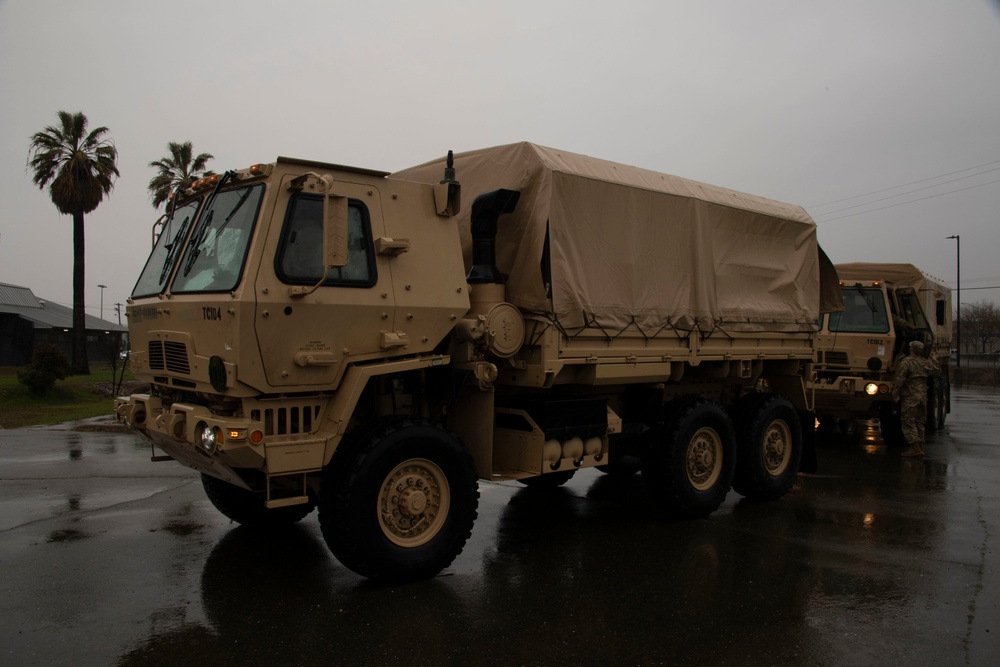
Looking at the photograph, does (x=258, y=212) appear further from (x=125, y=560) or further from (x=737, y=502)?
(x=737, y=502)

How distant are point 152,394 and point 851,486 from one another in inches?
313

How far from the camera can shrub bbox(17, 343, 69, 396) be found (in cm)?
1820

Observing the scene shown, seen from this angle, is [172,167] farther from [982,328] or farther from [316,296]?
[982,328]

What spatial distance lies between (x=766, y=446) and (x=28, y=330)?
1489 inches

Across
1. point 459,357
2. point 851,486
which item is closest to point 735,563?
point 459,357

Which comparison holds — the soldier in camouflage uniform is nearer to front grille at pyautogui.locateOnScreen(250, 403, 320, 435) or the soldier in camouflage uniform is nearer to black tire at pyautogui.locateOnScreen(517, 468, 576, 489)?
black tire at pyautogui.locateOnScreen(517, 468, 576, 489)

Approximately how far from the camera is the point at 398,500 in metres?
5.59

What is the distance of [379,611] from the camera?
5.10m

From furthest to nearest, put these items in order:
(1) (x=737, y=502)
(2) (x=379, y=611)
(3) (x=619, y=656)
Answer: (1) (x=737, y=502) → (2) (x=379, y=611) → (3) (x=619, y=656)

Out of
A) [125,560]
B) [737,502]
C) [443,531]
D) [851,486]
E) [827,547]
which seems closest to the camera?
[443,531]

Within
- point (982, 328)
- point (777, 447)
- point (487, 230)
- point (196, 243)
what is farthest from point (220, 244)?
point (982, 328)

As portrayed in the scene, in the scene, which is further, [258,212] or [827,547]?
[827,547]

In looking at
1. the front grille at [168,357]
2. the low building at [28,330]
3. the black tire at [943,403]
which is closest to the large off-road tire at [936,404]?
the black tire at [943,403]

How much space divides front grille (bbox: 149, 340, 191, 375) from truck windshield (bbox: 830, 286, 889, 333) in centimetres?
1128
